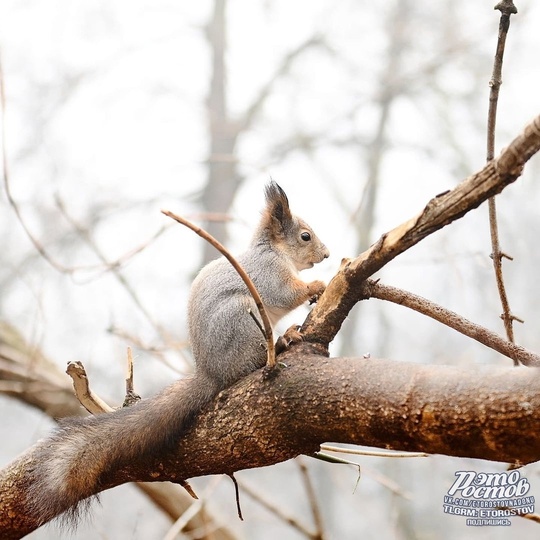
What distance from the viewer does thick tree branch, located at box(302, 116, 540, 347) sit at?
34.9 inches

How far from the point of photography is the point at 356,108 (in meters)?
4.14

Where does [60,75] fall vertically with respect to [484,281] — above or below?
above

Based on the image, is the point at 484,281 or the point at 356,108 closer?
the point at 484,281

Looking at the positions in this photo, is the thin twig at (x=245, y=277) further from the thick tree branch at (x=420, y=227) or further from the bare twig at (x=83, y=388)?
the bare twig at (x=83, y=388)

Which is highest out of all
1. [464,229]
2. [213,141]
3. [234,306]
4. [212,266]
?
[213,141]

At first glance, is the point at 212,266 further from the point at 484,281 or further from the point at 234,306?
the point at 484,281

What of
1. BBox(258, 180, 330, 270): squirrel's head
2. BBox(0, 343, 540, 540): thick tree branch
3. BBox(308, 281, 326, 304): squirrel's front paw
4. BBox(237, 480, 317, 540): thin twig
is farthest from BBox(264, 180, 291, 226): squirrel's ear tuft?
BBox(237, 480, 317, 540): thin twig

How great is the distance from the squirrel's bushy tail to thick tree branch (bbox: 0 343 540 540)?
36 mm

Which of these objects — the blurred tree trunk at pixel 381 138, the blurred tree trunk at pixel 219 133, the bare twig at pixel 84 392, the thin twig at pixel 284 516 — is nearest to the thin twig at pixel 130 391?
the bare twig at pixel 84 392

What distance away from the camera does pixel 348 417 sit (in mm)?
1101

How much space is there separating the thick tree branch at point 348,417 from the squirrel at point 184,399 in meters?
0.05

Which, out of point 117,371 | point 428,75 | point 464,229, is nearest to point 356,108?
point 428,75

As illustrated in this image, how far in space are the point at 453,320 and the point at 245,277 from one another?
15.6 inches

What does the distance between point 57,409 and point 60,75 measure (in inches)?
87.6
